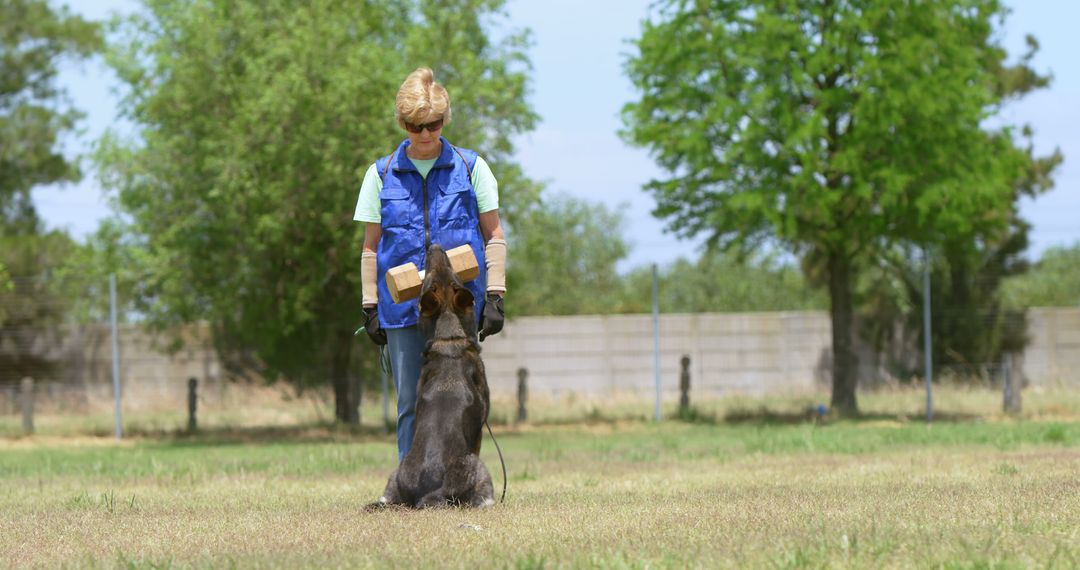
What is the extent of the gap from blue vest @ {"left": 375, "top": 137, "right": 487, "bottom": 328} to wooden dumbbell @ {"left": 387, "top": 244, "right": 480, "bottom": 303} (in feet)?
0.48

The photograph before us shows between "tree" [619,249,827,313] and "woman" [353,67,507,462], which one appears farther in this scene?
"tree" [619,249,827,313]

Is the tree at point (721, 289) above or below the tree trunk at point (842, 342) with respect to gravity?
above

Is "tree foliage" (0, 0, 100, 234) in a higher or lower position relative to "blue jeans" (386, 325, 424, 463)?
higher

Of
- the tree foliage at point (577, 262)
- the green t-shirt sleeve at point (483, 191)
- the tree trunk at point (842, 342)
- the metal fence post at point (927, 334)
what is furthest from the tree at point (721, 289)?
the green t-shirt sleeve at point (483, 191)

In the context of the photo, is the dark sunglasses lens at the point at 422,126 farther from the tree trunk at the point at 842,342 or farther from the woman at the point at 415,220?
the tree trunk at the point at 842,342

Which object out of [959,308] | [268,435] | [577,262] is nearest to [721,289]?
[577,262]

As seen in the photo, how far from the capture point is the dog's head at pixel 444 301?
22.8 ft

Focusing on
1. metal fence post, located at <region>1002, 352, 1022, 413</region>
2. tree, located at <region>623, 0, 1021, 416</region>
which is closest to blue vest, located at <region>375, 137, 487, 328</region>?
tree, located at <region>623, 0, 1021, 416</region>

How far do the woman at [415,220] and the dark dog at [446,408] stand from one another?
0.69 ft

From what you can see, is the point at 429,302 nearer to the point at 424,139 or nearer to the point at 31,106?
the point at 424,139

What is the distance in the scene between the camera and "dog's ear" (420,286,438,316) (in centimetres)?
696

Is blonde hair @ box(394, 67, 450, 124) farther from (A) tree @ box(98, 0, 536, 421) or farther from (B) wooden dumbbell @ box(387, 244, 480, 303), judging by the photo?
(A) tree @ box(98, 0, 536, 421)

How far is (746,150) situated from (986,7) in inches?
192

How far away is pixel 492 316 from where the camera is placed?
23.3 feet
